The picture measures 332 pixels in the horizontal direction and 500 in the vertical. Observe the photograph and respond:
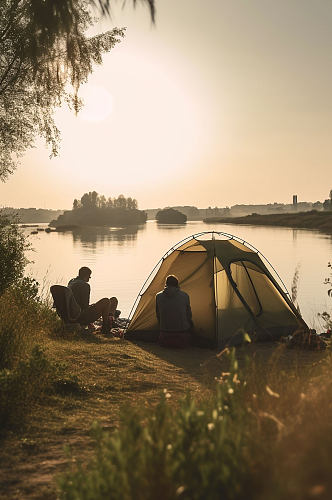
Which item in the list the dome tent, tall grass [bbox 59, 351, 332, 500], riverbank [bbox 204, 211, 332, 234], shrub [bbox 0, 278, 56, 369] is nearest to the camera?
tall grass [bbox 59, 351, 332, 500]

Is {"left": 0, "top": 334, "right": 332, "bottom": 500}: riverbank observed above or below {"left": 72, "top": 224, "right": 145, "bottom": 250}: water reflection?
above

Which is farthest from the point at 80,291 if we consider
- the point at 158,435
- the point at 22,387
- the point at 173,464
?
the point at 173,464

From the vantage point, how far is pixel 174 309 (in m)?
10.6

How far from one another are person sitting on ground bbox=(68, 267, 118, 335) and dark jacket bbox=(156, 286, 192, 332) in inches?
73.8

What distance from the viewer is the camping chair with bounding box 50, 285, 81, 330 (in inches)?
438

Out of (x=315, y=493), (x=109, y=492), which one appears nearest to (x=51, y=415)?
(x=109, y=492)

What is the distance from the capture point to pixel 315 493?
2264 millimetres

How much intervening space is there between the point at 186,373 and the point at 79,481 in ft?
17.2

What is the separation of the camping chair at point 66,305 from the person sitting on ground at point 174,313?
2.01m

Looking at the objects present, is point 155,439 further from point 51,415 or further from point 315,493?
point 51,415

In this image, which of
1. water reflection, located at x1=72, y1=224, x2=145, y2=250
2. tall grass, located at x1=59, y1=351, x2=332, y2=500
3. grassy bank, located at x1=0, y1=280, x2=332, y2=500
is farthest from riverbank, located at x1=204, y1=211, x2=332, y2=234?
tall grass, located at x1=59, y1=351, x2=332, y2=500

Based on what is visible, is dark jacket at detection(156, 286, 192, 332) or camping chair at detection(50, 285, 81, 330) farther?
camping chair at detection(50, 285, 81, 330)

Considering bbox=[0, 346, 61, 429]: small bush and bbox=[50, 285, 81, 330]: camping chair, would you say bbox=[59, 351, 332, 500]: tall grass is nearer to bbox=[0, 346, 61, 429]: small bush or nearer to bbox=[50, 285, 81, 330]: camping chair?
bbox=[0, 346, 61, 429]: small bush

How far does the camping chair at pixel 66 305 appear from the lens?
11.1 metres
